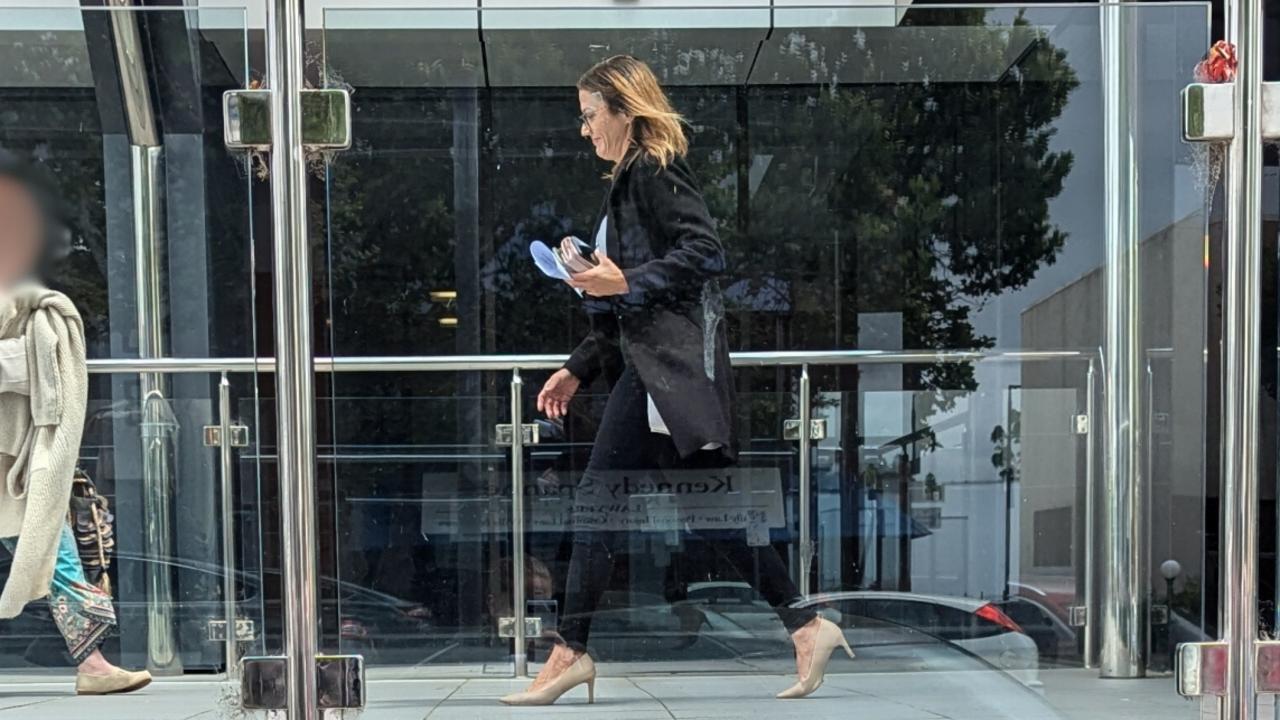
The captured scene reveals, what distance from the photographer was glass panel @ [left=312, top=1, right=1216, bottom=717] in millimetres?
2674

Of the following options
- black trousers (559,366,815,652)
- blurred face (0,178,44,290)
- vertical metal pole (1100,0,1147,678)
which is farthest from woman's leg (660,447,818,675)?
blurred face (0,178,44,290)

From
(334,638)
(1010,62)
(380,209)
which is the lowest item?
(334,638)

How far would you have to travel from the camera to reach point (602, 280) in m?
2.69

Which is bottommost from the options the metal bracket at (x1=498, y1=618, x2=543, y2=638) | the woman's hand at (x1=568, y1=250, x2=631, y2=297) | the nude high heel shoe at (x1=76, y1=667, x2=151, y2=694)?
the nude high heel shoe at (x1=76, y1=667, x2=151, y2=694)

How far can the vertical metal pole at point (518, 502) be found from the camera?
275 cm

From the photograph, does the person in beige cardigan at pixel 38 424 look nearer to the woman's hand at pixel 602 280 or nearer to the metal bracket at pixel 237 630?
the metal bracket at pixel 237 630

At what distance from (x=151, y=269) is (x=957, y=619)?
2218 millimetres

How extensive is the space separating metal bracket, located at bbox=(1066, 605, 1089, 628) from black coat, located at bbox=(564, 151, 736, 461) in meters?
1.05

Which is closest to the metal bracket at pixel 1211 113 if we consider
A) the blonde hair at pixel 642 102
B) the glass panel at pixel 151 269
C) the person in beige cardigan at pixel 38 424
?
the blonde hair at pixel 642 102

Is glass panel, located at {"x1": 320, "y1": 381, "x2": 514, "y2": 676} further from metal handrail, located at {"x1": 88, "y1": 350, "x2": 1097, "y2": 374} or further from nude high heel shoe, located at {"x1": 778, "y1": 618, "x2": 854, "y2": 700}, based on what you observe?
nude high heel shoe, located at {"x1": 778, "y1": 618, "x2": 854, "y2": 700}

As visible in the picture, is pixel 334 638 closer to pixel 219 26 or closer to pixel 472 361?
pixel 472 361

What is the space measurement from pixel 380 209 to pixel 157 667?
49.8 inches

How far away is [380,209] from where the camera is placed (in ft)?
8.66

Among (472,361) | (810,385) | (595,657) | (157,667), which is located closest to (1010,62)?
(810,385)
